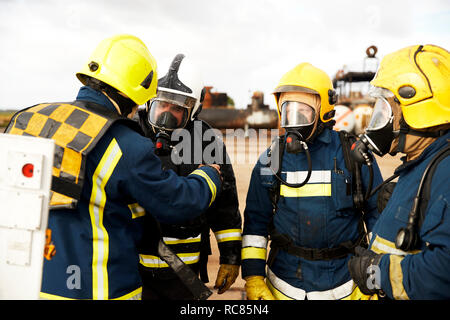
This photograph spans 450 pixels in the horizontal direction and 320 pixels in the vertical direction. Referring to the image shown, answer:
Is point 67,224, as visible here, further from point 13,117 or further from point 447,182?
point 447,182

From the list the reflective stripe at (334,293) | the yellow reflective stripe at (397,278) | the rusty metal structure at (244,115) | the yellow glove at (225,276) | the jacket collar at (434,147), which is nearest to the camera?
the yellow reflective stripe at (397,278)

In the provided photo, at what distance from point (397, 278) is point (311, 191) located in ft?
3.14

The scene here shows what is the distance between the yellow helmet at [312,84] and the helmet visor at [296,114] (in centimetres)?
9

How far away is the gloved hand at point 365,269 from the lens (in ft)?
5.59

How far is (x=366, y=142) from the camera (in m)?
2.07

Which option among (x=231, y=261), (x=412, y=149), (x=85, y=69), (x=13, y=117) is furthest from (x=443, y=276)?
(x=13, y=117)

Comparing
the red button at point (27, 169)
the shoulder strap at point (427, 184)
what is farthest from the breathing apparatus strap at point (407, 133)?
the red button at point (27, 169)

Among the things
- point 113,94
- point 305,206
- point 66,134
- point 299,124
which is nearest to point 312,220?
point 305,206

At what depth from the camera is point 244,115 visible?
1719 cm

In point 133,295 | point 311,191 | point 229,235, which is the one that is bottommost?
point 133,295

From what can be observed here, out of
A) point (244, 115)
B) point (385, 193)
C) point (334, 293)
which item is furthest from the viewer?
point (244, 115)

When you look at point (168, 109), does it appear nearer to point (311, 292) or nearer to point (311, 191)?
point (311, 191)

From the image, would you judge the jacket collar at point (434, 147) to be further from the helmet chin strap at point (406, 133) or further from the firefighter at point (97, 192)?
the firefighter at point (97, 192)

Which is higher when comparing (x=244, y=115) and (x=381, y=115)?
(x=244, y=115)
